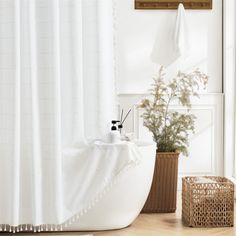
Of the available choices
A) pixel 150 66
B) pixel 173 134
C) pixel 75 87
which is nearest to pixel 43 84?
pixel 75 87

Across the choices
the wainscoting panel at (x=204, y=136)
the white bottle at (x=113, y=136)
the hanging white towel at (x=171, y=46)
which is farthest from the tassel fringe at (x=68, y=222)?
the hanging white towel at (x=171, y=46)

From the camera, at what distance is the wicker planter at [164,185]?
4223 mm

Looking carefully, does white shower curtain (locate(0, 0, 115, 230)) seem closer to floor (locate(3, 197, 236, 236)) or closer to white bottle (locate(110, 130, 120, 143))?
white bottle (locate(110, 130, 120, 143))

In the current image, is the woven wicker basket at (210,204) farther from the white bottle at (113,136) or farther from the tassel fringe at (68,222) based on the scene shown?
the white bottle at (113,136)

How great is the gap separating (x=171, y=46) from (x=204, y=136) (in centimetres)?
89

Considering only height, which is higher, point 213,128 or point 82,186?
point 213,128

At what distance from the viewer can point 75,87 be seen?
11.6 feet

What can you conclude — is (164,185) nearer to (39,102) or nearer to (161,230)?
(161,230)

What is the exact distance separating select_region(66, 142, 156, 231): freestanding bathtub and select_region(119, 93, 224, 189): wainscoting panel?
1193mm

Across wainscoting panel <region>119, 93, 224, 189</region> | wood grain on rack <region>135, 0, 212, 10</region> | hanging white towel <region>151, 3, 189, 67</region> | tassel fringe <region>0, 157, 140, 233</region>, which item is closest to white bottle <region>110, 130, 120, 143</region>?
tassel fringe <region>0, 157, 140, 233</region>

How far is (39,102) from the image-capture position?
346cm

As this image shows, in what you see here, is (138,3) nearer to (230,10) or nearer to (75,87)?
(230,10)

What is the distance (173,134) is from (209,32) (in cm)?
119

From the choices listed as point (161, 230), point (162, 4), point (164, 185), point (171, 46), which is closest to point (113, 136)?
point (161, 230)
